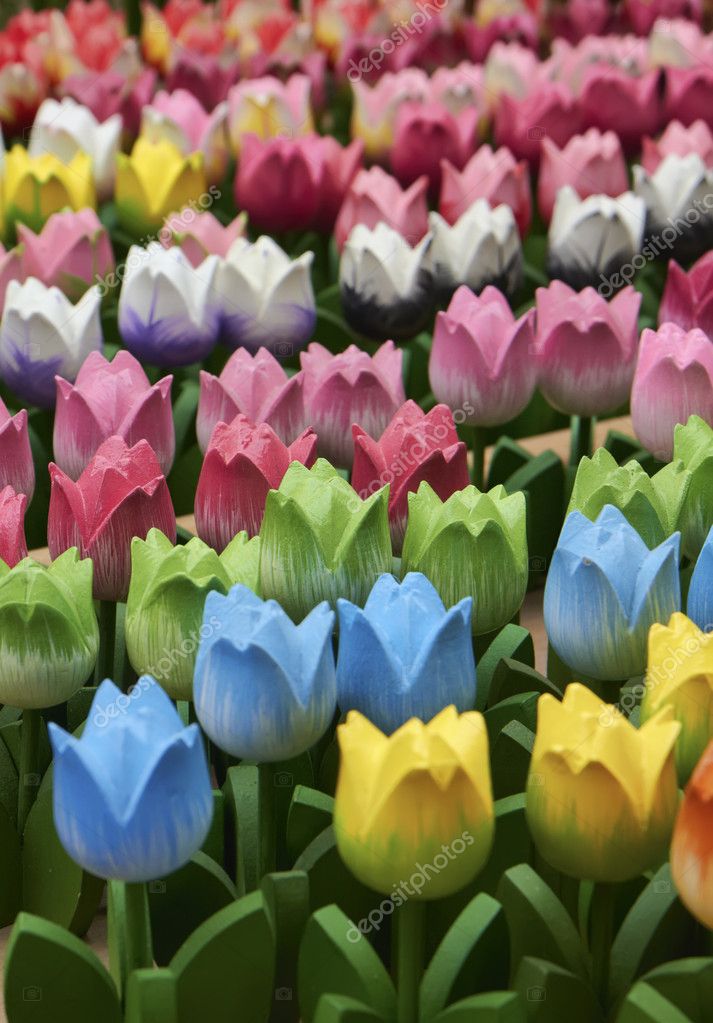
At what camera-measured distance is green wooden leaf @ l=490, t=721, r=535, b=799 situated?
1.11 meters

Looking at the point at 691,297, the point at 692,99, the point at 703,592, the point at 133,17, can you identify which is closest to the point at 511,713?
the point at 703,592

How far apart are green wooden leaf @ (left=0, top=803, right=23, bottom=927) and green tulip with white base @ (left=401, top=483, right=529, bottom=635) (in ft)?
1.14

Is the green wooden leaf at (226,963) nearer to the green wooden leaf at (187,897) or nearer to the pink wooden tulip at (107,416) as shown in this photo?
the green wooden leaf at (187,897)

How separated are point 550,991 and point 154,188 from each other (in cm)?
151

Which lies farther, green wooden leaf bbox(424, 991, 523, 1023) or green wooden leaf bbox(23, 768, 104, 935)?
green wooden leaf bbox(23, 768, 104, 935)

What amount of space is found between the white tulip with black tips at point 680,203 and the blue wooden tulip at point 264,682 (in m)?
1.26

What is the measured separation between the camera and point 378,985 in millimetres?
951

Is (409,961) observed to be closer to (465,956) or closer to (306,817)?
(465,956)

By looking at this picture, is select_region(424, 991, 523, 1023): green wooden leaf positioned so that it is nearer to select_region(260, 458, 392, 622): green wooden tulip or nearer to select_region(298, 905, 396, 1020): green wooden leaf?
select_region(298, 905, 396, 1020): green wooden leaf

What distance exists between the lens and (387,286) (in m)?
1.81

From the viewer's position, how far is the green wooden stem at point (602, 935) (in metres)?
0.97

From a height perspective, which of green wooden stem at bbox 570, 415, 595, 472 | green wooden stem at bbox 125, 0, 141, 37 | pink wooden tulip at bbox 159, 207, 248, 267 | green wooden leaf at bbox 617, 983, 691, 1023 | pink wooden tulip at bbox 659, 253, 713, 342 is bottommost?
green wooden leaf at bbox 617, 983, 691, 1023

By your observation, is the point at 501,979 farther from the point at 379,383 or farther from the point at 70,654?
the point at 379,383

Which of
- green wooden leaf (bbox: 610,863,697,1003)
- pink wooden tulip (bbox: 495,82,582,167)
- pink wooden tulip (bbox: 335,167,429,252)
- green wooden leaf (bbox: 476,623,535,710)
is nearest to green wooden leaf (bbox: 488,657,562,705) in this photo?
green wooden leaf (bbox: 476,623,535,710)
